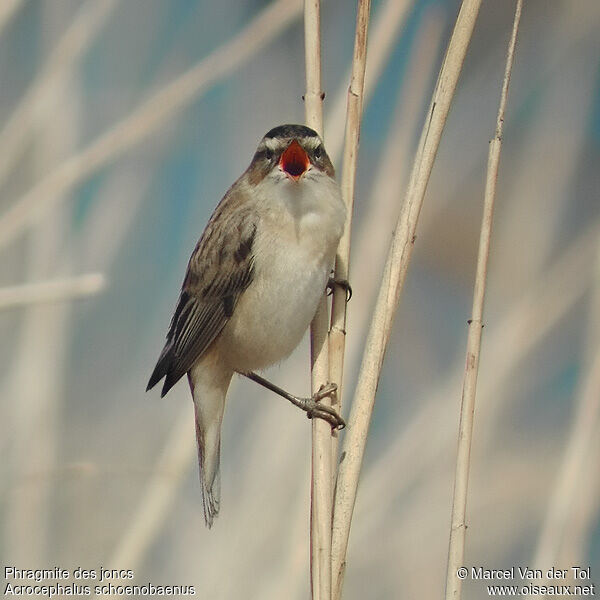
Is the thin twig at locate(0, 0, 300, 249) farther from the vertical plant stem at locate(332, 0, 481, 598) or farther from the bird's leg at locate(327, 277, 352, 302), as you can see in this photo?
the vertical plant stem at locate(332, 0, 481, 598)

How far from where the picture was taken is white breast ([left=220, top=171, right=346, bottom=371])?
109 inches

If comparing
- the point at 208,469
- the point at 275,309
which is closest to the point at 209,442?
the point at 208,469

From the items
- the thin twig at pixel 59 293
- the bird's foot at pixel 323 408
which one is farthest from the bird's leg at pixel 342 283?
the thin twig at pixel 59 293

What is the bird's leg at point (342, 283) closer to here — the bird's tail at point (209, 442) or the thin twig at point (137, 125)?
the bird's tail at point (209, 442)

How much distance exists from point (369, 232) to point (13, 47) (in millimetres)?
1522

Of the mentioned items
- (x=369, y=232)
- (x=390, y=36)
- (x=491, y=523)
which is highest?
(x=390, y=36)

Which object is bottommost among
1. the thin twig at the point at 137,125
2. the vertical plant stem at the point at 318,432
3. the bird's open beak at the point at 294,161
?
the vertical plant stem at the point at 318,432

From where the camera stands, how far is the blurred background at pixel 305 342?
3174mm

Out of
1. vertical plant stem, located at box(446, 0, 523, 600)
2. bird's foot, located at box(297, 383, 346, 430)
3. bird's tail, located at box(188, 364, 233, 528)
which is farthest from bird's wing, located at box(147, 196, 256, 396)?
vertical plant stem, located at box(446, 0, 523, 600)

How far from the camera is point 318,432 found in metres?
2.24

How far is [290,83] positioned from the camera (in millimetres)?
3668

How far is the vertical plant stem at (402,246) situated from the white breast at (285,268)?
0.49 m

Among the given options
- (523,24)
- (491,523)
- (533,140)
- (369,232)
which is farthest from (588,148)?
(491,523)

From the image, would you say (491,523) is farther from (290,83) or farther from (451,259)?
(290,83)
